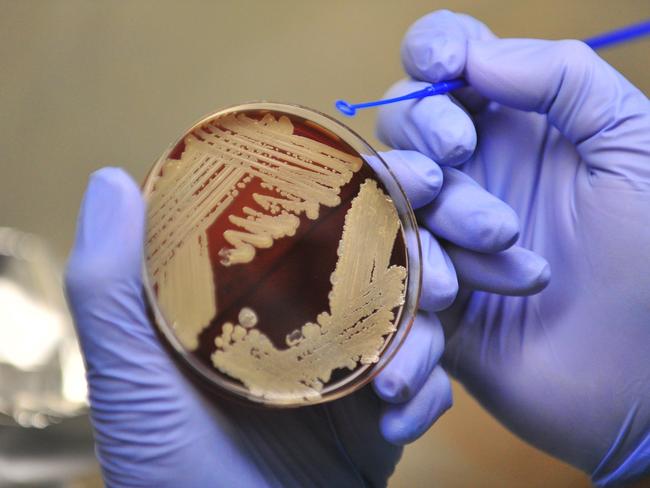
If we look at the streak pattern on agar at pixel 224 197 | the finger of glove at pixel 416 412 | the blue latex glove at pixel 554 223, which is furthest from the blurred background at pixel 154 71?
the streak pattern on agar at pixel 224 197

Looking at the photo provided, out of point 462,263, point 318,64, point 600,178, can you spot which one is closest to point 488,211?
point 462,263

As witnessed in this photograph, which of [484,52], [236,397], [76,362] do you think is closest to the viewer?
[236,397]

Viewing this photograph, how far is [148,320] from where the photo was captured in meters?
0.85

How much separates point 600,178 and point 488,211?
234 mm

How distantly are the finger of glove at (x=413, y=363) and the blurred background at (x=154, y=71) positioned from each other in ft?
1.83

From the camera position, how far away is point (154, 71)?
161 centimetres

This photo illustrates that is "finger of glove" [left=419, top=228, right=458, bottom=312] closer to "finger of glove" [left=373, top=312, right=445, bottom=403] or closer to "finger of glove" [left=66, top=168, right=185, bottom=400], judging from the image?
"finger of glove" [left=373, top=312, right=445, bottom=403]

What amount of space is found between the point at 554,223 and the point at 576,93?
21 centimetres

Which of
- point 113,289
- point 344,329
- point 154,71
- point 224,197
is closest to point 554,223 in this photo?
point 344,329

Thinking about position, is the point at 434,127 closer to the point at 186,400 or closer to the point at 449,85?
the point at 449,85

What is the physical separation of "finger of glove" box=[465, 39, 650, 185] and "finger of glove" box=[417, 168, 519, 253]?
0.52 ft

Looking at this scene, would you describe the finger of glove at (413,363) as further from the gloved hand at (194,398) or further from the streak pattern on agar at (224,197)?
the streak pattern on agar at (224,197)

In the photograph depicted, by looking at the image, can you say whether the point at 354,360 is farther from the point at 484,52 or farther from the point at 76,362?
the point at 76,362

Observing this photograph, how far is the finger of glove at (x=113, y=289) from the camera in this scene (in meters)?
0.81
